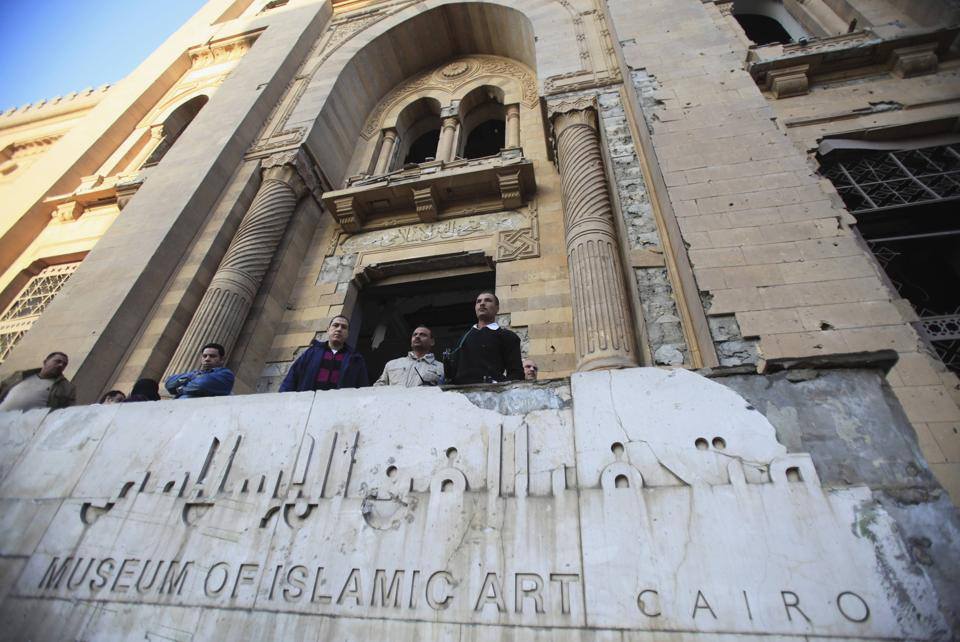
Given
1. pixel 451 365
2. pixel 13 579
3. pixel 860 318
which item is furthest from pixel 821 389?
pixel 13 579

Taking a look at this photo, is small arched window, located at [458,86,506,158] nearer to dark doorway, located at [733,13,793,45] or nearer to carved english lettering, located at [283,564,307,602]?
dark doorway, located at [733,13,793,45]

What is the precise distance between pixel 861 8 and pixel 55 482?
13528mm

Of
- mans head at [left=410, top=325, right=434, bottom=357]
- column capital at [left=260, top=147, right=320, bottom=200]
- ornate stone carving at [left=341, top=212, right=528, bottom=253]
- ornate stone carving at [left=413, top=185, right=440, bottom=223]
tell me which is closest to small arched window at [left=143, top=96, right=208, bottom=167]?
column capital at [left=260, top=147, right=320, bottom=200]

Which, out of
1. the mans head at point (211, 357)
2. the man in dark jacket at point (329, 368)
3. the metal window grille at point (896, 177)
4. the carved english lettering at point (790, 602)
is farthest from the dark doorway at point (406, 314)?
the carved english lettering at point (790, 602)

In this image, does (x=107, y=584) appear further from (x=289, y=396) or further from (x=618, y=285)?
(x=618, y=285)

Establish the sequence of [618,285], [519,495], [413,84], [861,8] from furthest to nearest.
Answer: [413,84] → [861,8] → [618,285] → [519,495]

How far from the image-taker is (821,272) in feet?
12.3

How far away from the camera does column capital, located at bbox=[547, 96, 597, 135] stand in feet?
23.1

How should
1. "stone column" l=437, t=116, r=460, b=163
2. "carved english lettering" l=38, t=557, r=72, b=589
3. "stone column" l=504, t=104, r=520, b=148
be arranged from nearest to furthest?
"carved english lettering" l=38, t=557, r=72, b=589 → "stone column" l=504, t=104, r=520, b=148 → "stone column" l=437, t=116, r=460, b=163

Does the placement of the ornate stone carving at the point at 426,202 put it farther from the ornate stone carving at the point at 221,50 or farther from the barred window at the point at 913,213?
the ornate stone carving at the point at 221,50

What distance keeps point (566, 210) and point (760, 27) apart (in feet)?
31.6

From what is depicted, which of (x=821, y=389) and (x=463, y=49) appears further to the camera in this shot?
(x=463, y=49)

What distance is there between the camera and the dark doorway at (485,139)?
12.2 meters

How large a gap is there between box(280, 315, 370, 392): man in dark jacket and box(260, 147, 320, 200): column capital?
5413mm
